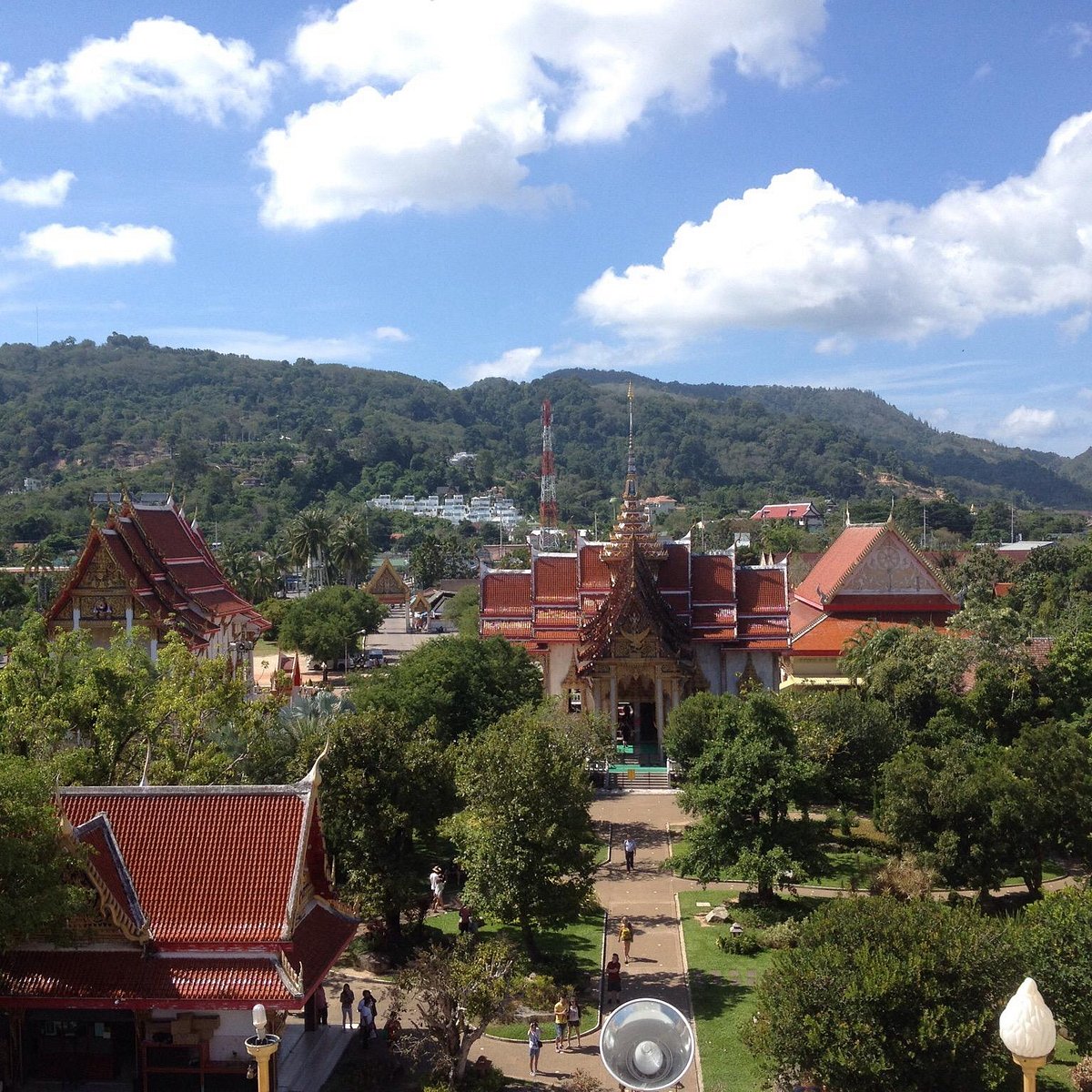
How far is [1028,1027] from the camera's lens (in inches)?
435

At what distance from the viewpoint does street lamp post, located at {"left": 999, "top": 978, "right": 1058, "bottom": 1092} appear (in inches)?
435

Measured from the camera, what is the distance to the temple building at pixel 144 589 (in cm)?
4497

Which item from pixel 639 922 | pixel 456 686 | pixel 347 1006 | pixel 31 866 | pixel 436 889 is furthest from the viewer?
pixel 456 686

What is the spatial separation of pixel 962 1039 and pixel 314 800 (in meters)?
11.2

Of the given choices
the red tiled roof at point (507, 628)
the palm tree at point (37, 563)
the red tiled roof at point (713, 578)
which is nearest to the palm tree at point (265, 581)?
the palm tree at point (37, 563)

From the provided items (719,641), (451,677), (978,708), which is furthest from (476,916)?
(719,641)

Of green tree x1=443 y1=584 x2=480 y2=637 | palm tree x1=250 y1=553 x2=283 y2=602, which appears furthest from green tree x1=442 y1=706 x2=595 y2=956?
palm tree x1=250 y1=553 x2=283 y2=602

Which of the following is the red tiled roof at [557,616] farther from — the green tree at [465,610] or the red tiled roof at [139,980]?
the red tiled roof at [139,980]

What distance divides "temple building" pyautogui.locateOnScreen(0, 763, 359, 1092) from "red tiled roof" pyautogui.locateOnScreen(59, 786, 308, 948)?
21mm

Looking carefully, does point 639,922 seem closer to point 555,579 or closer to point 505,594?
point 555,579

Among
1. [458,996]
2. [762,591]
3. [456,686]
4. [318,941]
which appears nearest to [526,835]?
[458,996]

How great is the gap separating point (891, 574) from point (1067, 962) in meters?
34.4

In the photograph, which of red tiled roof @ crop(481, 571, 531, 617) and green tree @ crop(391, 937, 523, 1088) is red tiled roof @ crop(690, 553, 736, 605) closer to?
red tiled roof @ crop(481, 571, 531, 617)

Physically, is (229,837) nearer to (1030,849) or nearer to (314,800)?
(314,800)
